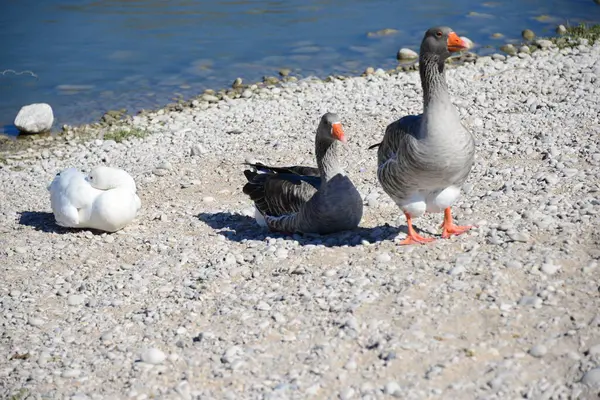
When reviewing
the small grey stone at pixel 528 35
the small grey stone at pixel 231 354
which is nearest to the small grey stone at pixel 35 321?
the small grey stone at pixel 231 354

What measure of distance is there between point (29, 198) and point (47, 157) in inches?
90.0

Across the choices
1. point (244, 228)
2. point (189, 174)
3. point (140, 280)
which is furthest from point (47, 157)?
point (140, 280)

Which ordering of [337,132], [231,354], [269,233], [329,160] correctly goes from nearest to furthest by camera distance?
1. [231,354]
2. [337,132]
3. [329,160]
4. [269,233]

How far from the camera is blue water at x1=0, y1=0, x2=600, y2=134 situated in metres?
16.9

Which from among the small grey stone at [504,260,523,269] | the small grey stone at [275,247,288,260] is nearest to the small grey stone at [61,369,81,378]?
the small grey stone at [275,247,288,260]

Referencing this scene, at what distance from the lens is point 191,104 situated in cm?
1545

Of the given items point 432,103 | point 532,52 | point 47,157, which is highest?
point 432,103

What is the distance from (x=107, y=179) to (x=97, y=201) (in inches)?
13.0

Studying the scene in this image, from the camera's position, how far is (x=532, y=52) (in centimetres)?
1641

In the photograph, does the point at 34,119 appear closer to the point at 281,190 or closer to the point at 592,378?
the point at 281,190

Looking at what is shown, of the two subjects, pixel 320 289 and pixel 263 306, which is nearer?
pixel 263 306

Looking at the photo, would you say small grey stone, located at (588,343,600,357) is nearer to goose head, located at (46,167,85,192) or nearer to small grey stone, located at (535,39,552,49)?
goose head, located at (46,167,85,192)

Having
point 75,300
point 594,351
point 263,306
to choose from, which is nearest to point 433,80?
point 263,306

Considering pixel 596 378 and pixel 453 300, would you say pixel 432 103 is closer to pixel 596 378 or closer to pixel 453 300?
pixel 453 300
